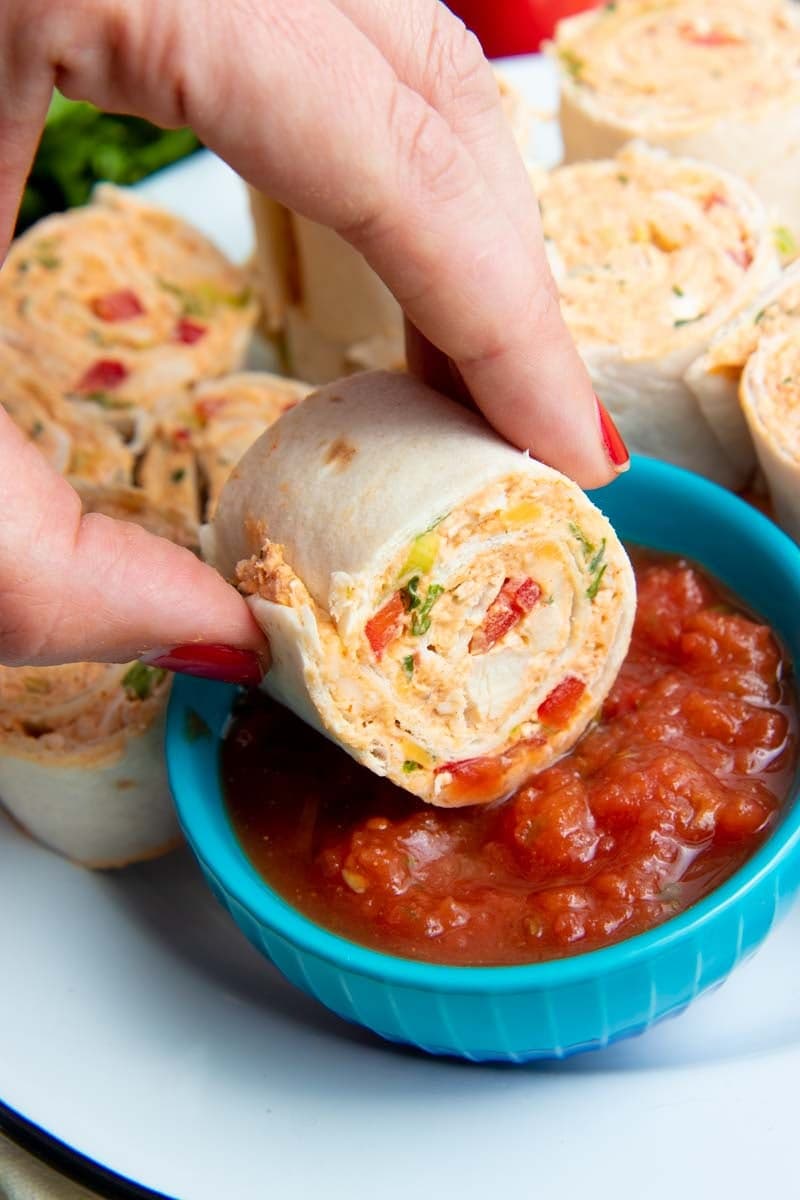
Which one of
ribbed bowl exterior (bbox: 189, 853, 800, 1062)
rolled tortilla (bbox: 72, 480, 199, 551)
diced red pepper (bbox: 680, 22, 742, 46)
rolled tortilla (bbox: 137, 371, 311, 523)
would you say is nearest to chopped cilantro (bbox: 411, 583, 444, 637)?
ribbed bowl exterior (bbox: 189, 853, 800, 1062)

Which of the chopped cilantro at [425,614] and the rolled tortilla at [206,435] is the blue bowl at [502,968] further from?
the rolled tortilla at [206,435]

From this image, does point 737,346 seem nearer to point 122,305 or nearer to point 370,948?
point 370,948

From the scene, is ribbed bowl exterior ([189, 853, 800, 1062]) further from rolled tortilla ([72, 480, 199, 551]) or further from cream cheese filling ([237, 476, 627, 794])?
rolled tortilla ([72, 480, 199, 551])

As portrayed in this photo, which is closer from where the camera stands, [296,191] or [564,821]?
[296,191]

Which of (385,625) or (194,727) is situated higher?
(385,625)

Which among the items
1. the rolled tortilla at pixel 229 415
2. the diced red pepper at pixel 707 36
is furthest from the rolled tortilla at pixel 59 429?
the diced red pepper at pixel 707 36

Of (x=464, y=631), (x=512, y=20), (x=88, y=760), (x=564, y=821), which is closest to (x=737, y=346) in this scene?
(x=464, y=631)
